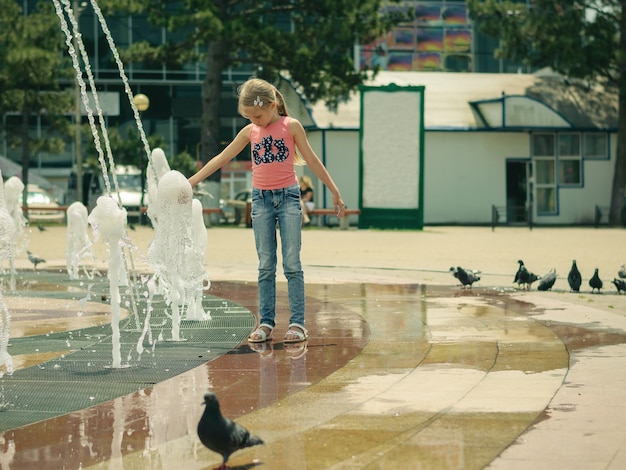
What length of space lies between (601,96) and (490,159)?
5582 mm

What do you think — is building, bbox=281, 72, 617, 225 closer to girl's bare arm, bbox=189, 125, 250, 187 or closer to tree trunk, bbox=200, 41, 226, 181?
tree trunk, bbox=200, 41, 226, 181

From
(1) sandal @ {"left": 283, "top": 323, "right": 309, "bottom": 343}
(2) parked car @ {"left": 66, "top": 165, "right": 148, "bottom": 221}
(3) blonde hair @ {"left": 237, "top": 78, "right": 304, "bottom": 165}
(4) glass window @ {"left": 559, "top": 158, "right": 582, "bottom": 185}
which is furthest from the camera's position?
(2) parked car @ {"left": 66, "top": 165, "right": 148, "bottom": 221}

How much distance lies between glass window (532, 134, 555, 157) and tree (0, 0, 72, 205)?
17.8 metres

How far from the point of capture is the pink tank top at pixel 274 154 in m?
7.80

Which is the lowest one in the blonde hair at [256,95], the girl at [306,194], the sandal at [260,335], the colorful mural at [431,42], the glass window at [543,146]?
the sandal at [260,335]

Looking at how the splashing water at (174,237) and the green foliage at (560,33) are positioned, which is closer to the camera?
the splashing water at (174,237)

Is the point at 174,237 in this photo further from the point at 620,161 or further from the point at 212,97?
the point at 620,161

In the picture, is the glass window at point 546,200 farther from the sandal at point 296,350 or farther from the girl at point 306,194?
the sandal at point 296,350

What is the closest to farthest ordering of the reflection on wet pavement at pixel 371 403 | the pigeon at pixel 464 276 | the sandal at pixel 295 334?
the reflection on wet pavement at pixel 371 403, the sandal at pixel 295 334, the pigeon at pixel 464 276

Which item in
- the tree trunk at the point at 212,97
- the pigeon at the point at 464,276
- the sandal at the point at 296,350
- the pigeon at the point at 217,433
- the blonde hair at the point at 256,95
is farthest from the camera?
the tree trunk at the point at 212,97

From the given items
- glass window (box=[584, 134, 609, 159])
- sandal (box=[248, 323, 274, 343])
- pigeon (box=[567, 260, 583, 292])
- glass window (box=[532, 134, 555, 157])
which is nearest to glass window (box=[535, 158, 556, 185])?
glass window (box=[532, 134, 555, 157])

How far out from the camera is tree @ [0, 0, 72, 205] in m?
42.1

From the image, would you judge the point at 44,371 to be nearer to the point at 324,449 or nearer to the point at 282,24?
the point at 324,449

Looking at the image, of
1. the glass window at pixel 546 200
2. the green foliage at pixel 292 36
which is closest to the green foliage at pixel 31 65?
the green foliage at pixel 292 36
